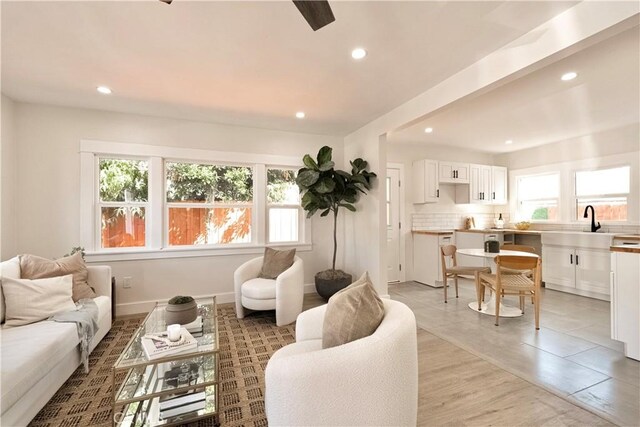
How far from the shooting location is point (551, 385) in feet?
6.73

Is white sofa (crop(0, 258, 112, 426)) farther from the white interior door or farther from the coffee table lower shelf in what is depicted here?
the white interior door

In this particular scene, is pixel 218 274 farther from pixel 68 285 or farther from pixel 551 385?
pixel 551 385

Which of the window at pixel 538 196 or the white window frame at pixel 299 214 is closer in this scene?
the white window frame at pixel 299 214

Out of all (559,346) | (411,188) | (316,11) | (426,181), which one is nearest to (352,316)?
(316,11)

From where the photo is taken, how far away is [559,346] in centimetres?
266

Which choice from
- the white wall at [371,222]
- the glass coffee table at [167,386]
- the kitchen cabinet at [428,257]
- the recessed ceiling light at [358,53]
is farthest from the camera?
the kitchen cabinet at [428,257]

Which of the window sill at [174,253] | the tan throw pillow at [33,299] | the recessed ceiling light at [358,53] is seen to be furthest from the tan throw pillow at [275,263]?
the recessed ceiling light at [358,53]

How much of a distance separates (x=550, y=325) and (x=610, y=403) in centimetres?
145

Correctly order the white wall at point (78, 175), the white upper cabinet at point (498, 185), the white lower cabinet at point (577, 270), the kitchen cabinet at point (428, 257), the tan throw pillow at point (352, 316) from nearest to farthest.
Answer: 1. the tan throw pillow at point (352, 316)
2. the white wall at point (78, 175)
3. the white lower cabinet at point (577, 270)
4. the kitchen cabinet at point (428, 257)
5. the white upper cabinet at point (498, 185)

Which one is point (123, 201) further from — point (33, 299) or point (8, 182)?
point (33, 299)

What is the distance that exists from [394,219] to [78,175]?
4.64m

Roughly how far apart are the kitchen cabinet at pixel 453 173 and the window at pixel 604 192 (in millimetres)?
1701

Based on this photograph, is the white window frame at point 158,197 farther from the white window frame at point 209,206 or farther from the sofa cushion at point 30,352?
the sofa cushion at point 30,352

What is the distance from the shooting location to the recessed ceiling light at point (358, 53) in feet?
7.54
